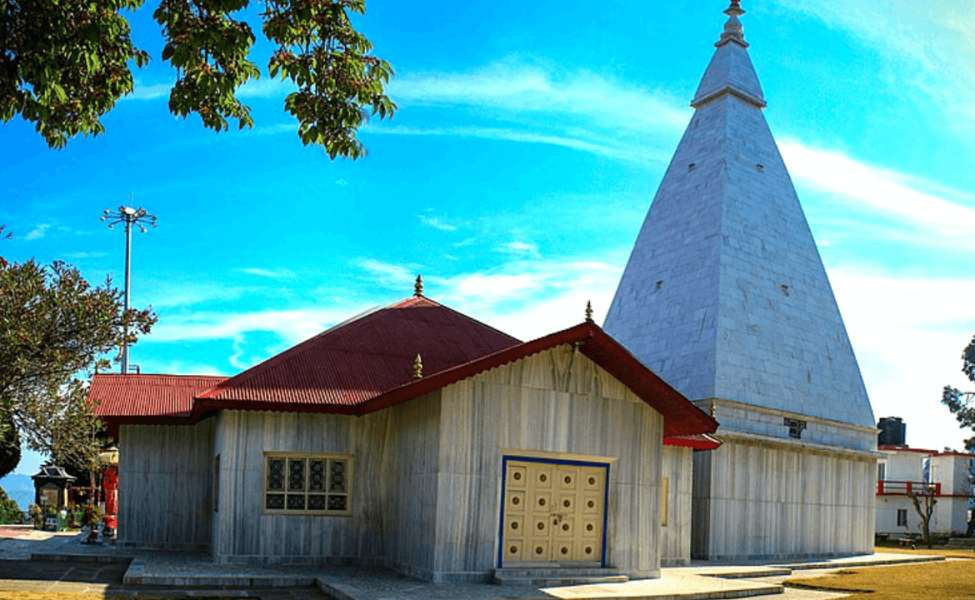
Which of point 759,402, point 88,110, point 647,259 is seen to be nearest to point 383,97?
point 88,110

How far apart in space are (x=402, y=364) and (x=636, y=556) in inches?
233

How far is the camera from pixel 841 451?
29094 mm

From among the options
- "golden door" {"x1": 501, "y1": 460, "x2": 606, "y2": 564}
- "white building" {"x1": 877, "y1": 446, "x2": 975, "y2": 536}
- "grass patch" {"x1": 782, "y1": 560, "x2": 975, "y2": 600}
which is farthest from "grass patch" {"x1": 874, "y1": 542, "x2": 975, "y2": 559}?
"golden door" {"x1": 501, "y1": 460, "x2": 606, "y2": 564}

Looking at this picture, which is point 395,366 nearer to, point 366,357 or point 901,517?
point 366,357

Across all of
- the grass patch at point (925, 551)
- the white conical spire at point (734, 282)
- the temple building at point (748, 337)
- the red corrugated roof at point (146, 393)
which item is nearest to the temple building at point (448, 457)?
the red corrugated roof at point (146, 393)

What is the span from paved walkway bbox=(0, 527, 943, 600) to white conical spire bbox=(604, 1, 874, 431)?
9942 mm

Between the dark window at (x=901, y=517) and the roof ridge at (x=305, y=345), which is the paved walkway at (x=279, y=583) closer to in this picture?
the roof ridge at (x=305, y=345)

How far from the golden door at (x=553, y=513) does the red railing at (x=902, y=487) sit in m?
35.5

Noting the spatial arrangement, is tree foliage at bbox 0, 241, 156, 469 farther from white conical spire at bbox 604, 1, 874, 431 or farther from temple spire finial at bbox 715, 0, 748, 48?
temple spire finial at bbox 715, 0, 748, 48

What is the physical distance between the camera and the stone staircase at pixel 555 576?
15.4 m

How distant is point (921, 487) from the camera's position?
4975 centimetres

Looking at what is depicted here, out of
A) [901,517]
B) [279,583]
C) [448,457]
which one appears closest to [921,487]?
[901,517]

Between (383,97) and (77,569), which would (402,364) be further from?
(383,97)

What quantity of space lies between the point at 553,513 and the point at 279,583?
4.72 m
